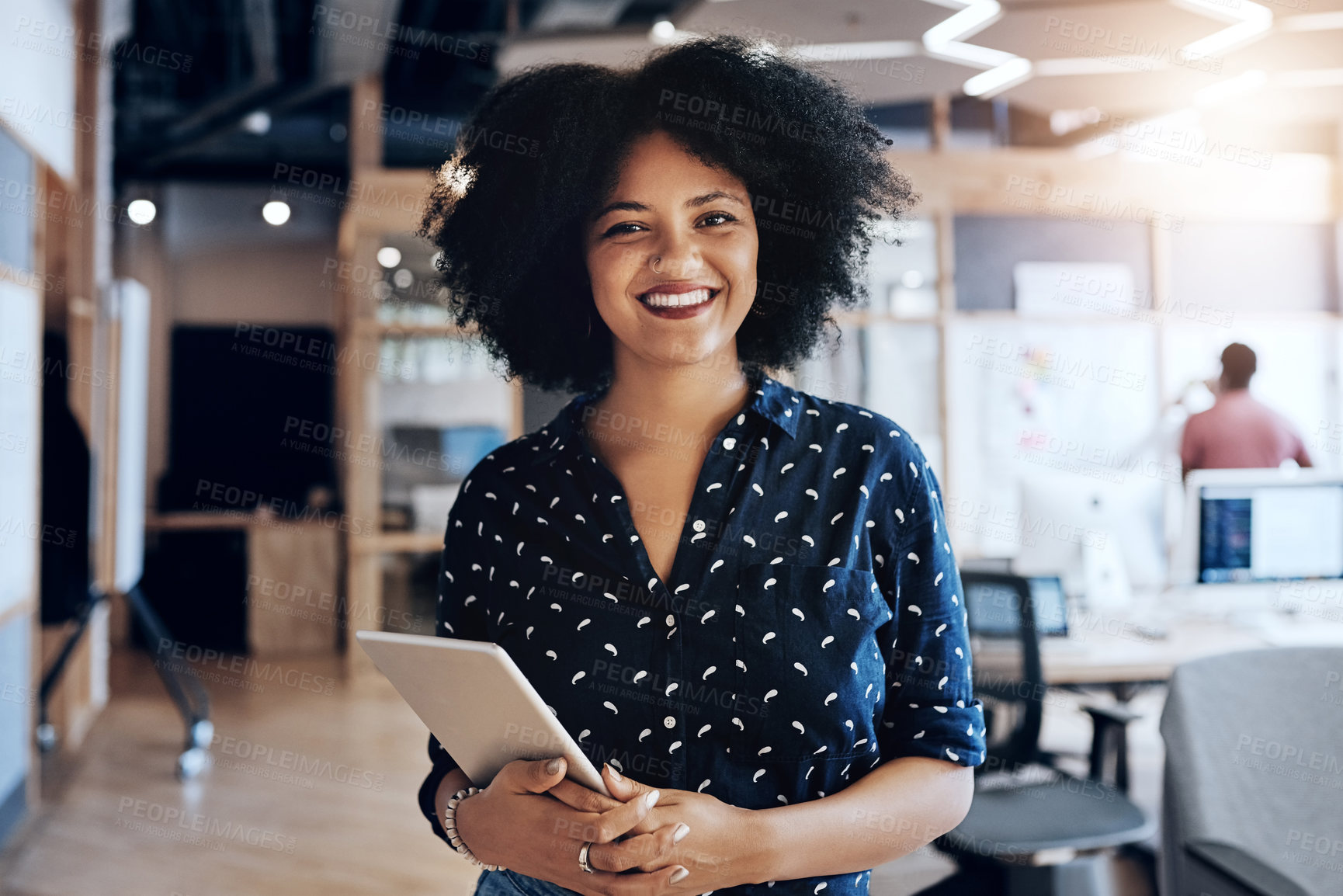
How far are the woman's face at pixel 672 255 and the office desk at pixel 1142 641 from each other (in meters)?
1.68

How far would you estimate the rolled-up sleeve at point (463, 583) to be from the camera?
4.15ft

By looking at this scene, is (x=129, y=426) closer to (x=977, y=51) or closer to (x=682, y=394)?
(x=682, y=394)

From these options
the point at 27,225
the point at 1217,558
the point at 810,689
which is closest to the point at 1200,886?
the point at 810,689

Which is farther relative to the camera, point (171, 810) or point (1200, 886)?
point (171, 810)

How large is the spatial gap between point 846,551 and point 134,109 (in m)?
7.39

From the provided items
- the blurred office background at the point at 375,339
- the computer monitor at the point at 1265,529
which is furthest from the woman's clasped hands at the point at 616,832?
the computer monitor at the point at 1265,529

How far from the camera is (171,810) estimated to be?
12.4 feet

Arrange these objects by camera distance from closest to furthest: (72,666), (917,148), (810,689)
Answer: (810,689) < (72,666) < (917,148)

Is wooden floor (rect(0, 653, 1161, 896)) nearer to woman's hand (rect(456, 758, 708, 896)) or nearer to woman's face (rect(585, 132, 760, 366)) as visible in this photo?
woman's hand (rect(456, 758, 708, 896))

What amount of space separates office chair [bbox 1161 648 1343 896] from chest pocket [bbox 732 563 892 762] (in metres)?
0.74

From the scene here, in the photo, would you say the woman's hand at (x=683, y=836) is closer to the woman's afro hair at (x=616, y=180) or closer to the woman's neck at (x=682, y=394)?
the woman's neck at (x=682, y=394)

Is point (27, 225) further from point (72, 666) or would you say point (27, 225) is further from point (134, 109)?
point (134, 109)

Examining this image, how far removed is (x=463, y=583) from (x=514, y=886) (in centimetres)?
37

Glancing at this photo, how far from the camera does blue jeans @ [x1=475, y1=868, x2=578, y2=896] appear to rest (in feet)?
4.02
